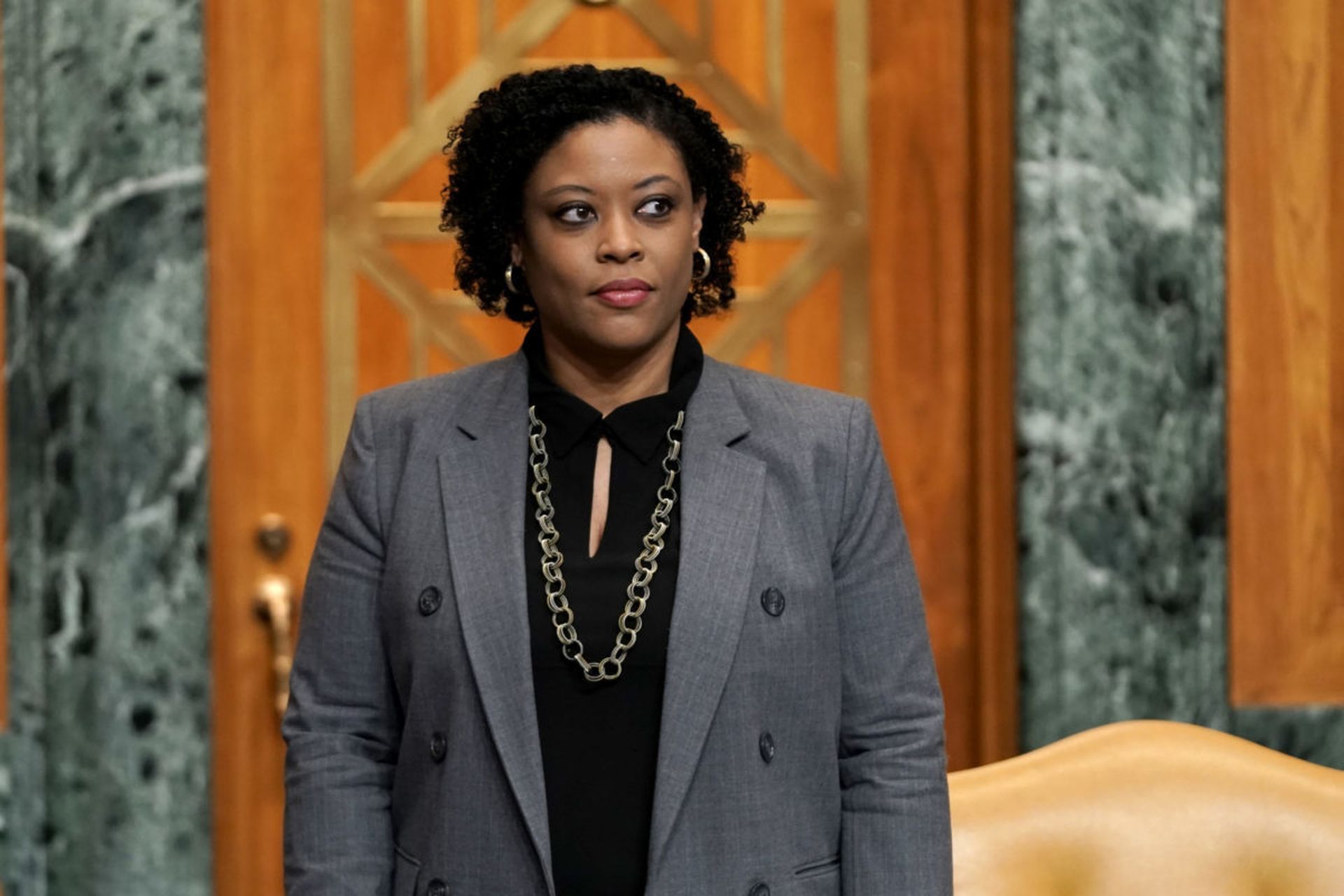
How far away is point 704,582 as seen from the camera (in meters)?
1.86

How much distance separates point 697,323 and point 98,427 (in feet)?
3.49

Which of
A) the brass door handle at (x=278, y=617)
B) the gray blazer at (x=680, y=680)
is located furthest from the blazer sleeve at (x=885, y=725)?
the brass door handle at (x=278, y=617)

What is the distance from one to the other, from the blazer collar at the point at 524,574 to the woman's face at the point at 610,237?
4.5 inches

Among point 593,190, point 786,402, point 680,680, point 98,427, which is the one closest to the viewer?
point 680,680

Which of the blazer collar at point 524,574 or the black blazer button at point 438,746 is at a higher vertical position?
the blazer collar at point 524,574

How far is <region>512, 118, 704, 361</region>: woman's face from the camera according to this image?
1.90 m

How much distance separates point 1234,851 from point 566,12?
1.95 metres

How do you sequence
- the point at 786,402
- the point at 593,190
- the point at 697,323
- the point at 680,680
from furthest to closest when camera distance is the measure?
the point at 697,323 → the point at 786,402 → the point at 593,190 → the point at 680,680

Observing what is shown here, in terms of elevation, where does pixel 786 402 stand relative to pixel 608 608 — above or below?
above

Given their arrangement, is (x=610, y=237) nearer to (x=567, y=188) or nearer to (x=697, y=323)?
(x=567, y=188)

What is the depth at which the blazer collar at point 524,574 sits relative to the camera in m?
1.81

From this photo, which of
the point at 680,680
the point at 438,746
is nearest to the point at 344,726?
the point at 438,746

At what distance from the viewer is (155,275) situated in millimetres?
3164

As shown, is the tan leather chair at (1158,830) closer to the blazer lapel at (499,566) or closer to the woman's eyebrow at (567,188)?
the blazer lapel at (499,566)
